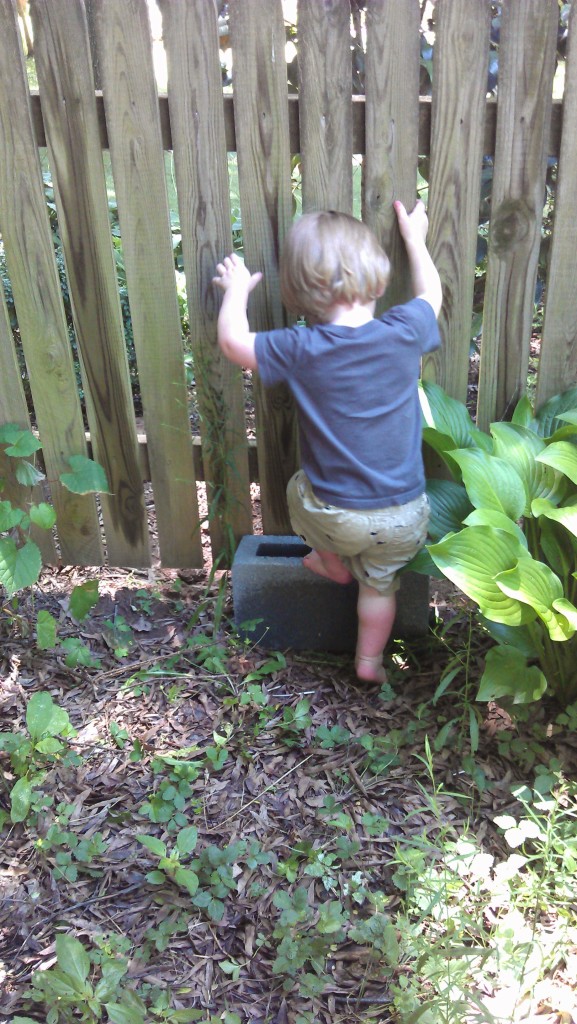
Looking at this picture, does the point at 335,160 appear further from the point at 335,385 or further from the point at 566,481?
the point at 566,481

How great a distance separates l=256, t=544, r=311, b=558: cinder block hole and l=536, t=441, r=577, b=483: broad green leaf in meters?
0.94

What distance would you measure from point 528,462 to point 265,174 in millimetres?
1229

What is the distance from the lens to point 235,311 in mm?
2523

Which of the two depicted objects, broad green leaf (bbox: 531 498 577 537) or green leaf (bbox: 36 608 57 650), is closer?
broad green leaf (bbox: 531 498 577 537)

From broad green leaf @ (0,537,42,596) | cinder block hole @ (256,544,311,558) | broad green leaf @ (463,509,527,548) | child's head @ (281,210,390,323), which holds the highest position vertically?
child's head @ (281,210,390,323)

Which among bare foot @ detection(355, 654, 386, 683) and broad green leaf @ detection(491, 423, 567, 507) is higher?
broad green leaf @ detection(491, 423, 567, 507)

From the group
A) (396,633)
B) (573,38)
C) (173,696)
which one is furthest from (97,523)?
(573,38)

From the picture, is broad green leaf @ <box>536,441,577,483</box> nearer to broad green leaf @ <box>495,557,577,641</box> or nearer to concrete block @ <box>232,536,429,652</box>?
broad green leaf @ <box>495,557,577,641</box>

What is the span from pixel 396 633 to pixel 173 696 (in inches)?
32.0

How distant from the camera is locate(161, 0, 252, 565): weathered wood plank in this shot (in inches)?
97.0

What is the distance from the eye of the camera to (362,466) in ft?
8.02

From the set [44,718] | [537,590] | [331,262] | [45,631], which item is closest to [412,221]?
[331,262]

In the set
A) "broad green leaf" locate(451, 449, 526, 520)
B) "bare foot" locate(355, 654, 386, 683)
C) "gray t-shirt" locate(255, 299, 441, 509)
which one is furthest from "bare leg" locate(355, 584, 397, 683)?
"broad green leaf" locate(451, 449, 526, 520)

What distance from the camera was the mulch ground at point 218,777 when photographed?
1944 mm
